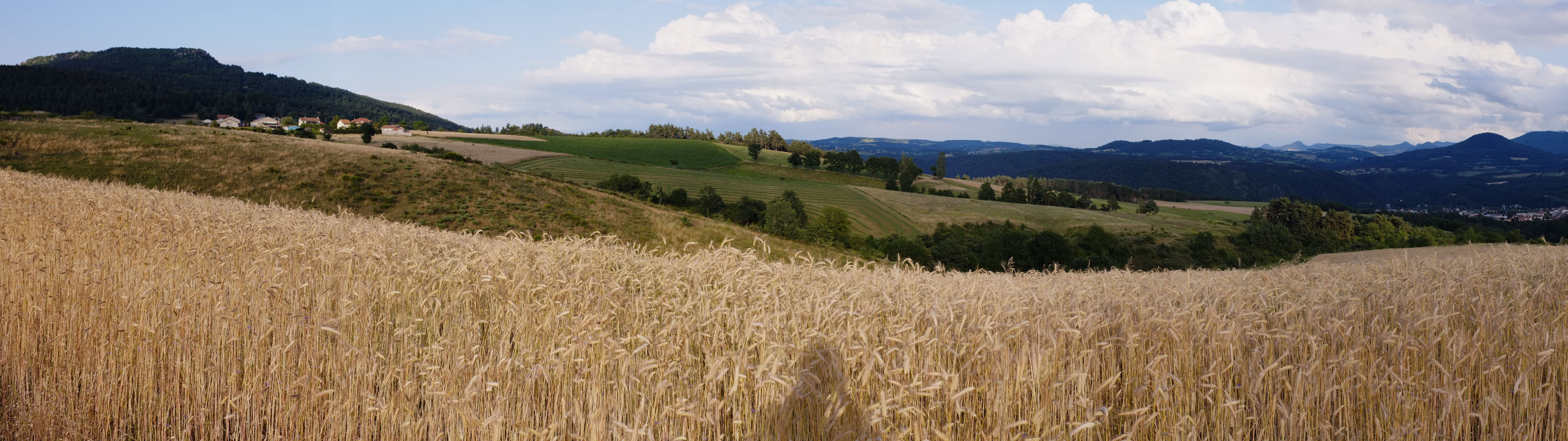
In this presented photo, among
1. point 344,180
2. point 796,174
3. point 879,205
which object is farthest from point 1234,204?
point 344,180

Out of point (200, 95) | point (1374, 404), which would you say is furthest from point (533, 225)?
point (200, 95)

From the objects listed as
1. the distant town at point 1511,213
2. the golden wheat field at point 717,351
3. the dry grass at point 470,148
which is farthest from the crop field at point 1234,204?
the golden wheat field at point 717,351

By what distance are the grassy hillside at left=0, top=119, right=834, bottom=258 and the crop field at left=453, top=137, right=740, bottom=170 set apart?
178 ft

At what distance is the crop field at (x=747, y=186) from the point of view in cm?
7994

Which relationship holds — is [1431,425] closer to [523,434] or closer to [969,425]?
[969,425]

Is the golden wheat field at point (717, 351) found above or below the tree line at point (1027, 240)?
above

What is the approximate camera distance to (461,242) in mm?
6793

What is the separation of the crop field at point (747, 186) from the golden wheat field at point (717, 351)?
69966 mm

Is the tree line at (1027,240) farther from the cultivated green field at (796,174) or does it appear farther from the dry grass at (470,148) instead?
the cultivated green field at (796,174)

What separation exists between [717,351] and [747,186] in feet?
283

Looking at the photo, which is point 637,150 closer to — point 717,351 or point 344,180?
point 344,180

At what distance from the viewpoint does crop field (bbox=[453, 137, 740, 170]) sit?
106625 mm

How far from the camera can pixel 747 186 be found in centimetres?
8950

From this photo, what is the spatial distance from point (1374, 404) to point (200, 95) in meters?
189
